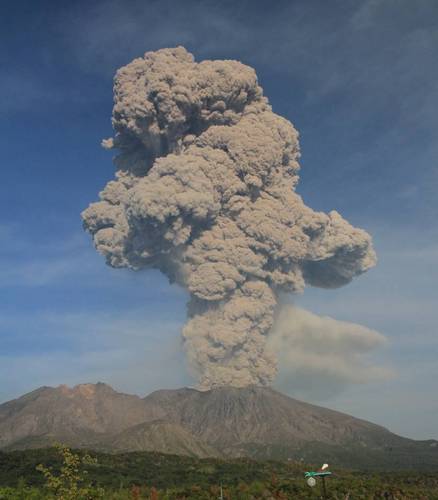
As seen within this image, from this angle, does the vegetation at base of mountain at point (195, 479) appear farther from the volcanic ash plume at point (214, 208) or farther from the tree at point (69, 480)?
the tree at point (69, 480)

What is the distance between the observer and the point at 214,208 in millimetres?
119625

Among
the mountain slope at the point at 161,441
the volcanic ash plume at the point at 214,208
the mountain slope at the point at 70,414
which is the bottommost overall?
the mountain slope at the point at 161,441

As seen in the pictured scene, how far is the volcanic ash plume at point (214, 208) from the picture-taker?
118 meters

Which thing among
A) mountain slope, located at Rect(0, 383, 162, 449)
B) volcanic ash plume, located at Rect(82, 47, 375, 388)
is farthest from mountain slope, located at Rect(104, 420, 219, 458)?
volcanic ash plume, located at Rect(82, 47, 375, 388)

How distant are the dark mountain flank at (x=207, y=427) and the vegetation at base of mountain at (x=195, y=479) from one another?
124 feet

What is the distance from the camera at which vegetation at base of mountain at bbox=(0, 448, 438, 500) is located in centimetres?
6072

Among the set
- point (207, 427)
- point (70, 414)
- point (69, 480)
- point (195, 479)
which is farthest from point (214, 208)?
point (69, 480)

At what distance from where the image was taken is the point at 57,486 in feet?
54.1

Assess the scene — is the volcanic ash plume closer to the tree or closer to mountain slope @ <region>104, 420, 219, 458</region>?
mountain slope @ <region>104, 420, 219, 458</region>

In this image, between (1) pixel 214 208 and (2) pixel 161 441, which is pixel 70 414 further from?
(1) pixel 214 208

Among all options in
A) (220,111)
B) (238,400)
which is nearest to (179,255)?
(220,111)

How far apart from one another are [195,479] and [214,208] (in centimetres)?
5676

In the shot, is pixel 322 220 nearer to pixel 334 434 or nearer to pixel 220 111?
pixel 220 111

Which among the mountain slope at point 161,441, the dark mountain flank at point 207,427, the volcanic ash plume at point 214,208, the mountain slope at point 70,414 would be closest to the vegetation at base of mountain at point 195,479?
the volcanic ash plume at point 214,208
